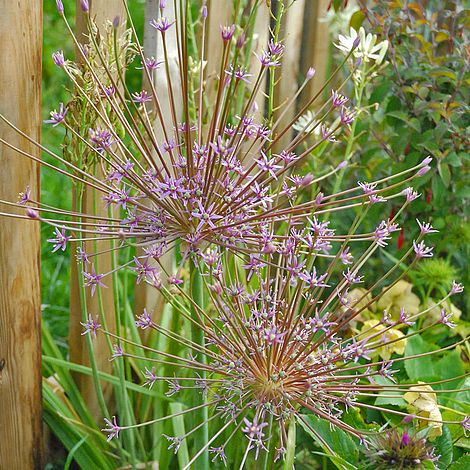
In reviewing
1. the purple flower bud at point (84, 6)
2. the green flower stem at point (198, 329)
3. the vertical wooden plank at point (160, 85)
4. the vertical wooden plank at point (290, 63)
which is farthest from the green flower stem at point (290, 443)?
the vertical wooden plank at point (290, 63)

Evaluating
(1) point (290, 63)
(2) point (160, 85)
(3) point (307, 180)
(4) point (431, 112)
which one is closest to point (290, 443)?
Result: (3) point (307, 180)

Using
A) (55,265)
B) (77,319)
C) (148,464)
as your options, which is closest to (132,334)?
(77,319)

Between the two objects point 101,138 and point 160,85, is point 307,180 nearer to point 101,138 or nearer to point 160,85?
point 101,138

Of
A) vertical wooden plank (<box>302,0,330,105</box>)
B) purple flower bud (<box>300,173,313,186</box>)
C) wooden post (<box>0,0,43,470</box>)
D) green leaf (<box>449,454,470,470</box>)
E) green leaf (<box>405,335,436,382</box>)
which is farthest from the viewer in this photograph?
vertical wooden plank (<box>302,0,330,105</box>)

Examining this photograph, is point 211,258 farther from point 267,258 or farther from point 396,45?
point 396,45

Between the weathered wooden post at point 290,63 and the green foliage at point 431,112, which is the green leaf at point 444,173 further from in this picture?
the weathered wooden post at point 290,63

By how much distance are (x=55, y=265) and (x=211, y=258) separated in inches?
80.9

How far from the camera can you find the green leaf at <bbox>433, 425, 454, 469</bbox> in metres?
1.67

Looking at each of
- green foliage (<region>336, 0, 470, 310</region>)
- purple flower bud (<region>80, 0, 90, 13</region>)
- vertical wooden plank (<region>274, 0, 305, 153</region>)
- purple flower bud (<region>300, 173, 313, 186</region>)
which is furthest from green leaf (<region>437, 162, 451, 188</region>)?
purple flower bud (<region>80, 0, 90, 13</region>)

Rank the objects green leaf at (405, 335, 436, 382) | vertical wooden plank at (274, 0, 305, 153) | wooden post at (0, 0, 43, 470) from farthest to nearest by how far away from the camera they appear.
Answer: vertical wooden plank at (274, 0, 305, 153) < green leaf at (405, 335, 436, 382) < wooden post at (0, 0, 43, 470)

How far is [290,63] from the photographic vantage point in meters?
2.93

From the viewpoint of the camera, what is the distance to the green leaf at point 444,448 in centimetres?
167

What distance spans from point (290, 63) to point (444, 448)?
67.5 inches

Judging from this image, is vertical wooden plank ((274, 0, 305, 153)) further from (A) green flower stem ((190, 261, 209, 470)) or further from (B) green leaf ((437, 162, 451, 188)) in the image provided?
(A) green flower stem ((190, 261, 209, 470))
